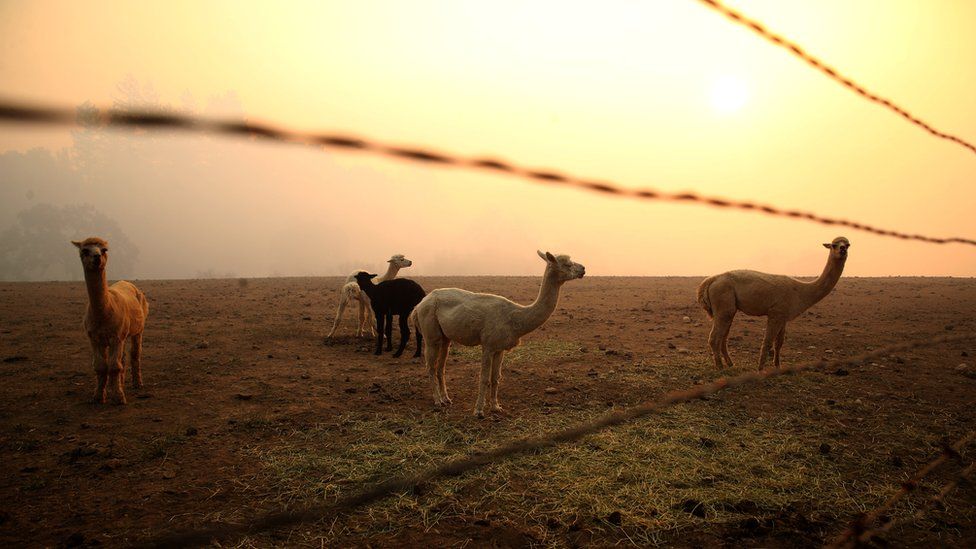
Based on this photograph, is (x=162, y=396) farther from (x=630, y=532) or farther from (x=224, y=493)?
(x=630, y=532)

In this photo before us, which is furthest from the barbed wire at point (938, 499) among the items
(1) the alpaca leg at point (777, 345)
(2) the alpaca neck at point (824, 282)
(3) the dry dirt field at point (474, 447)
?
(2) the alpaca neck at point (824, 282)

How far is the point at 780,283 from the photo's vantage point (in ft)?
29.4

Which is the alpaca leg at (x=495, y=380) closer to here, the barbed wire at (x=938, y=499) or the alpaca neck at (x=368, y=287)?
the barbed wire at (x=938, y=499)

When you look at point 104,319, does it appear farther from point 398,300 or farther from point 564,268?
point 564,268

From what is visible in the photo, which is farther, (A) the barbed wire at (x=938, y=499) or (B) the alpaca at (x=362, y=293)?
(B) the alpaca at (x=362, y=293)

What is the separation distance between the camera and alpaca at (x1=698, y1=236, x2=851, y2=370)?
8797mm

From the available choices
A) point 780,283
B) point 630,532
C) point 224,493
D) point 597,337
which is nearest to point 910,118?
point 630,532

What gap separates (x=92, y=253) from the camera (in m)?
6.33

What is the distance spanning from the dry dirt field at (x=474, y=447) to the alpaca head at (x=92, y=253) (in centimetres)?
200

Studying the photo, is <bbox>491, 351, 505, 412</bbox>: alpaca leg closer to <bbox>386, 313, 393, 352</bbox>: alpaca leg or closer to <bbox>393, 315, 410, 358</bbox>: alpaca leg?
<bbox>393, 315, 410, 358</bbox>: alpaca leg

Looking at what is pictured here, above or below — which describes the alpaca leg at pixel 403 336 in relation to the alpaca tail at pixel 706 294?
below

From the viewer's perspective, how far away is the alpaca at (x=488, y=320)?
21.5ft

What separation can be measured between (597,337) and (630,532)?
8.61 metres

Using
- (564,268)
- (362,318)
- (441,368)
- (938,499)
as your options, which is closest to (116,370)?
(441,368)
